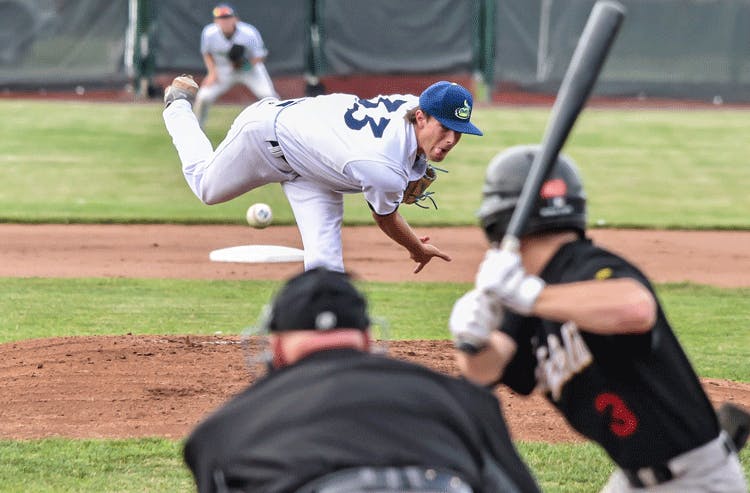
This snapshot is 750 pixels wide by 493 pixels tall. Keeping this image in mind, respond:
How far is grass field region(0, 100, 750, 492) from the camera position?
21.9 feet

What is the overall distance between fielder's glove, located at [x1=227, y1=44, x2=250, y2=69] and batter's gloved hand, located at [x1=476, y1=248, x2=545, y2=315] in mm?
18678

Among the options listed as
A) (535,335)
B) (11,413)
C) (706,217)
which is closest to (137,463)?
(11,413)

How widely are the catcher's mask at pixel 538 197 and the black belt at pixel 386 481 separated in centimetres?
113

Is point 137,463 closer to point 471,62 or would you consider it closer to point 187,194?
point 187,194

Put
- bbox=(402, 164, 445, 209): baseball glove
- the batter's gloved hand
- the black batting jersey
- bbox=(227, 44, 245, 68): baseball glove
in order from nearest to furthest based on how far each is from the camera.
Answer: the batter's gloved hand
the black batting jersey
bbox=(402, 164, 445, 209): baseball glove
bbox=(227, 44, 245, 68): baseball glove

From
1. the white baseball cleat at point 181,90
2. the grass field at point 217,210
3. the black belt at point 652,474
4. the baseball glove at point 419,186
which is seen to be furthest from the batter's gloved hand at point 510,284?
the white baseball cleat at point 181,90

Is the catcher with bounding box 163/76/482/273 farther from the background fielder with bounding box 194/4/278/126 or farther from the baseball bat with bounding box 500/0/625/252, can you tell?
the background fielder with bounding box 194/4/278/126

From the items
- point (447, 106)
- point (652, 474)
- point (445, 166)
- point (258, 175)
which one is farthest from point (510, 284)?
point (445, 166)

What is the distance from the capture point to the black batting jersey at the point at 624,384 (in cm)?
369

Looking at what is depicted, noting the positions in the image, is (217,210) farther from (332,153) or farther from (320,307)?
(320,307)

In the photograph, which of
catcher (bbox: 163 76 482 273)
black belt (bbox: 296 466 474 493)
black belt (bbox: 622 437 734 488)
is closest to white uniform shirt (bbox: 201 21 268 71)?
catcher (bbox: 163 76 482 273)

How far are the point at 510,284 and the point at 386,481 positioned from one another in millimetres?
851

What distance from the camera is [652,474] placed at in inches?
150

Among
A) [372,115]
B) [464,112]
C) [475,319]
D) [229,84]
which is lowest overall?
[229,84]
